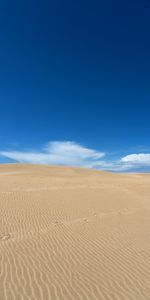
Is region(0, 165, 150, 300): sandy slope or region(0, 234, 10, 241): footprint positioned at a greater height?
region(0, 234, 10, 241): footprint

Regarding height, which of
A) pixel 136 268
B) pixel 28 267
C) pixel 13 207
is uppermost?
pixel 13 207

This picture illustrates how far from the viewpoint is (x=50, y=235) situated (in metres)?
8.13

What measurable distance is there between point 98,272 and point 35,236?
3346mm

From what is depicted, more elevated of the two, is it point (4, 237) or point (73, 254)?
point (4, 237)

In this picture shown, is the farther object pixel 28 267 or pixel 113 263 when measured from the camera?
pixel 113 263

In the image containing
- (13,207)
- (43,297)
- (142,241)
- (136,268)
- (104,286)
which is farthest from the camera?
(13,207)

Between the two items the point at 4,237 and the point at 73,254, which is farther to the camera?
the point at 4,237

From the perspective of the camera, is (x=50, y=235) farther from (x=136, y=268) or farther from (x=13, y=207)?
(x=13, y=207)

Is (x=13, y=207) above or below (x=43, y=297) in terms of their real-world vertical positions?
above

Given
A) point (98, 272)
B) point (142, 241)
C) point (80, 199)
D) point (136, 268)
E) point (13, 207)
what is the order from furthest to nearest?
point (80, 199) < point (13, 207) < point (142, 241) < point (136, 268) < point (98, 272)

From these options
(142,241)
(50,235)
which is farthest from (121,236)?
(50,235)

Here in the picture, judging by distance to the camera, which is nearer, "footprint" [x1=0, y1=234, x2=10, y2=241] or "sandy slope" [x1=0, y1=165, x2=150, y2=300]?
"sandy slope" [x1=0, y1=165, x2=150, y2=300]

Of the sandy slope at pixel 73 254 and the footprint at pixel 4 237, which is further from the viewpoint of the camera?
the footprint at pixel 4 237

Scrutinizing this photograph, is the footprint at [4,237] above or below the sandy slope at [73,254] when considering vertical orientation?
above
